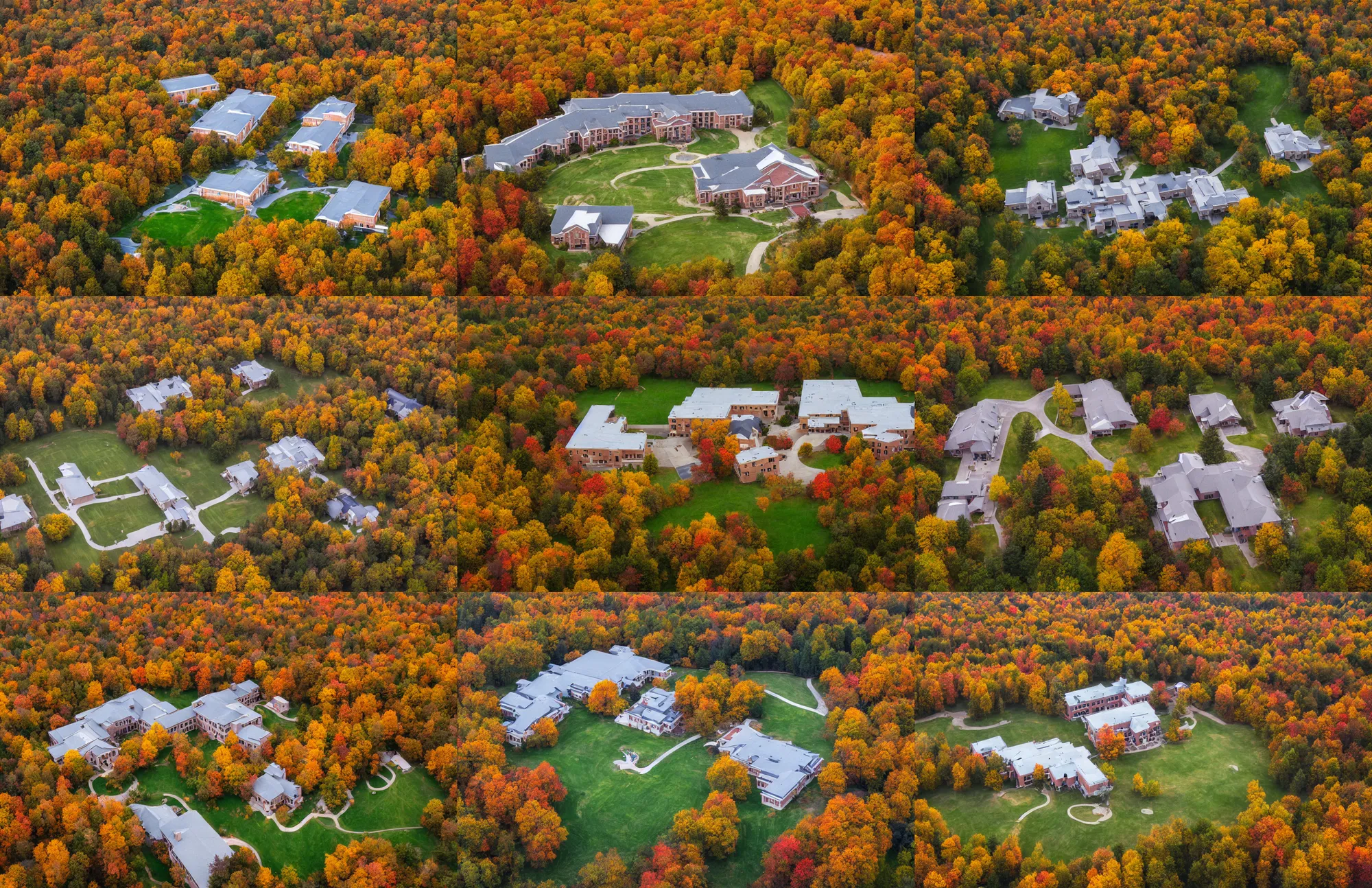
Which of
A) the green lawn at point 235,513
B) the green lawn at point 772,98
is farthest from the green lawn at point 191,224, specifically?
the green lawn at point 772,98

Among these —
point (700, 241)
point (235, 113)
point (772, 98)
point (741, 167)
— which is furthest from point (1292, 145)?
point (235, 113)

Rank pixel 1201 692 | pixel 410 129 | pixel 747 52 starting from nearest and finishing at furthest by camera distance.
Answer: pixel 1201 692 < pixel 410 129 < pixel 747 52

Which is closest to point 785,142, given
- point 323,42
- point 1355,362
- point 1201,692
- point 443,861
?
point 323,42

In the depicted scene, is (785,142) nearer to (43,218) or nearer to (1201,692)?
(43,218)

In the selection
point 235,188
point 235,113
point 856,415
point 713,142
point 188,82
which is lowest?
point 713,142

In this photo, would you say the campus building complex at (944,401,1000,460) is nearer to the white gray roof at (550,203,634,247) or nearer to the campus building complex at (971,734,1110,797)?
the campus building complex at (971,734,1110,797)

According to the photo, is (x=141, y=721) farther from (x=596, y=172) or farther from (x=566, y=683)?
(x=596, y=172)
